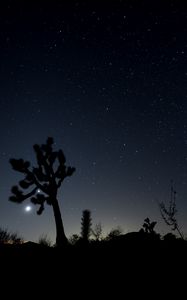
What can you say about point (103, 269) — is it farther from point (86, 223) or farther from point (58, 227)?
point (86, 223)

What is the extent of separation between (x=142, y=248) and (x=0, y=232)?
1636 cm

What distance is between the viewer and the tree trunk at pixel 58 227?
41.7 feet

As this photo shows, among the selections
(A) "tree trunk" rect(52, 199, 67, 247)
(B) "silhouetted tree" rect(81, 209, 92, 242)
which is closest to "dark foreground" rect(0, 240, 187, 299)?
(A) "tree trunk" rect(52, 199, 67, 247)

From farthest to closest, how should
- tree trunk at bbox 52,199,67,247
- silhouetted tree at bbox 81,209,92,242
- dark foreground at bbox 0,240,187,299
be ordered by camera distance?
1. silhouetted tree at bbox 81,209,92,242
2. tree trunk at bbox 52,199,67,247
3. dark foreground at bbox 0,240,187,299

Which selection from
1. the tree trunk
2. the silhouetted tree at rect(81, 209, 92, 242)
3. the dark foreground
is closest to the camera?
the dark foreground

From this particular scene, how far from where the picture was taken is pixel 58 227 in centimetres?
1330

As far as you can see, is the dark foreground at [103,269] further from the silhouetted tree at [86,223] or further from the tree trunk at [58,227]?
the silhouetted tree at [86,223]

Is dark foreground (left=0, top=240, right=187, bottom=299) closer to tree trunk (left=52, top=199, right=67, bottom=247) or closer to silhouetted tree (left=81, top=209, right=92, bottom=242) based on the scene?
tree trunk (left=52, top=199, right=67, bottom=247)

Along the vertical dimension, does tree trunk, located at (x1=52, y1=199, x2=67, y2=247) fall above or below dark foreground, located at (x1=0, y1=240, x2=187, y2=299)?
above

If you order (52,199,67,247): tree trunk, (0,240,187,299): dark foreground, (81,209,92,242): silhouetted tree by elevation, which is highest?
(81,209,92,242): silhouetted tree

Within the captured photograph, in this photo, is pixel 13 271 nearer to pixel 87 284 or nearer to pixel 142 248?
pixel 87 284

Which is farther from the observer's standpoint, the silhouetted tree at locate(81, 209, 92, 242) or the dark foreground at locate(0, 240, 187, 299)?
the silhouetted tree at locate(81, 209, 92, 242)

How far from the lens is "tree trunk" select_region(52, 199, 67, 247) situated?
500 inches

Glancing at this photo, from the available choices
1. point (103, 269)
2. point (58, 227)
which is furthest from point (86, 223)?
point (103, 269)
